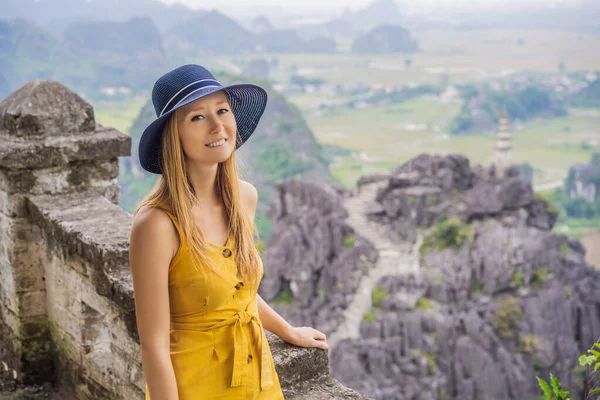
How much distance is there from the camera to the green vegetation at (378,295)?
2453 centimetres

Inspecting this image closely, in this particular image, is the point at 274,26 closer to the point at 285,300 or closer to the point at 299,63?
the point at 299,63

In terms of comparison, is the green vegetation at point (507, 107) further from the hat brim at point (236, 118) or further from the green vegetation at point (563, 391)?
the hat brim at point (236, 118)

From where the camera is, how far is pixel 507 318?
25266 millimetres

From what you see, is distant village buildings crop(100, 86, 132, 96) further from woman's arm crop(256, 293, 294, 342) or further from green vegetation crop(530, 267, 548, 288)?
woman's arm crop(256, 293, 294, 342)

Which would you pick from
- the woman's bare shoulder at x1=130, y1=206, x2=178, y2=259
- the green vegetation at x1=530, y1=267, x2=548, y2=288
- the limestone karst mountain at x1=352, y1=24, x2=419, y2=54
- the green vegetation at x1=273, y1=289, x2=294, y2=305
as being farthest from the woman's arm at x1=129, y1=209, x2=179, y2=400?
the limestone karst mountain at x1=352, y1=24, x2=419, y2=54

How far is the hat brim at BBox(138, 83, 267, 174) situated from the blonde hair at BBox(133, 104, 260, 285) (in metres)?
0.03

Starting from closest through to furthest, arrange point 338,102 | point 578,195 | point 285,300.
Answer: point 285,300 → point 578,195 → point 338,102

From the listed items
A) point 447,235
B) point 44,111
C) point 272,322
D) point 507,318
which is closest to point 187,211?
point 272,322

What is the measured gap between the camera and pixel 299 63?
97.1 m

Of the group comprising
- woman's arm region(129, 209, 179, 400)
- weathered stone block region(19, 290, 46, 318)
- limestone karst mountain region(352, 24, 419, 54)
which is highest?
limestone karst mountain region(352, 24, 419, 54)

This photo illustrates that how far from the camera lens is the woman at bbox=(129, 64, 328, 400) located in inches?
71.1

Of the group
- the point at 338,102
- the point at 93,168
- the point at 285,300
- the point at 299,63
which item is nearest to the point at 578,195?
the point at 338,102

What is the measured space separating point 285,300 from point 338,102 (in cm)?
A: 5791

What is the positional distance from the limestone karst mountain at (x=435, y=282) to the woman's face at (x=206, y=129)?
20.2m
